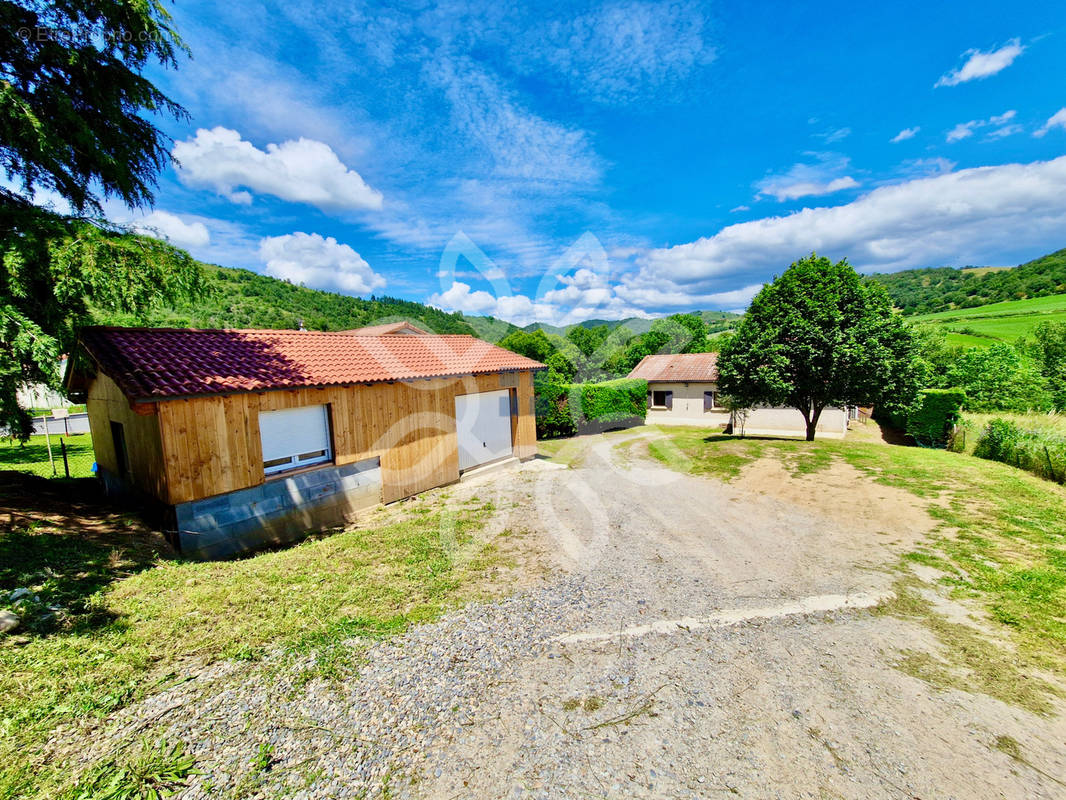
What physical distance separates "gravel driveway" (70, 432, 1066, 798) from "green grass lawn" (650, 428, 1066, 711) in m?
0.48

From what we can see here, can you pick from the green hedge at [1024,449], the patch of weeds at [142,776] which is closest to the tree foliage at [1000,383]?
the green hedge at [1024,449]

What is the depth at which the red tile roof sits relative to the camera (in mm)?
7602

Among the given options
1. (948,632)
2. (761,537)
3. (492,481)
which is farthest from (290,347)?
(948,632)

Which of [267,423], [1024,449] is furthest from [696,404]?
[267,423]

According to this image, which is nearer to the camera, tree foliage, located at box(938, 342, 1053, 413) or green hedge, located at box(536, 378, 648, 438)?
tree foliage, located at box(938, 342, 1053, 413)

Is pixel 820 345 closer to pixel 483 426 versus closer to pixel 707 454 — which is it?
pixel 707 454

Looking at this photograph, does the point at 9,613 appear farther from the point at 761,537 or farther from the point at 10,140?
the point at 761,537

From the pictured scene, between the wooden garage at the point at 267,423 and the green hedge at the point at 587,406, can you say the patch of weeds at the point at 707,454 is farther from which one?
the wooden garage at the point at 267,423

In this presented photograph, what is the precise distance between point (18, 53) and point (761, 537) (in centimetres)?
1525

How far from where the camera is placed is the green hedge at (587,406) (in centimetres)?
2341

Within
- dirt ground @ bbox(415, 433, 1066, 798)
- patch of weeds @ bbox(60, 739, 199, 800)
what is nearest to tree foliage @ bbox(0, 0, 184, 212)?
patch of weeds @ bbox(60, 739, 199, 800)

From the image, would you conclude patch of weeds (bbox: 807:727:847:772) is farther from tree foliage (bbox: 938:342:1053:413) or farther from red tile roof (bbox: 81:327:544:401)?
tree foliage (bbox: 938:342:1053:413)

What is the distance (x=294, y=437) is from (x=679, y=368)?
90.1ft

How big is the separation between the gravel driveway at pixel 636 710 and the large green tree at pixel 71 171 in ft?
18.1
